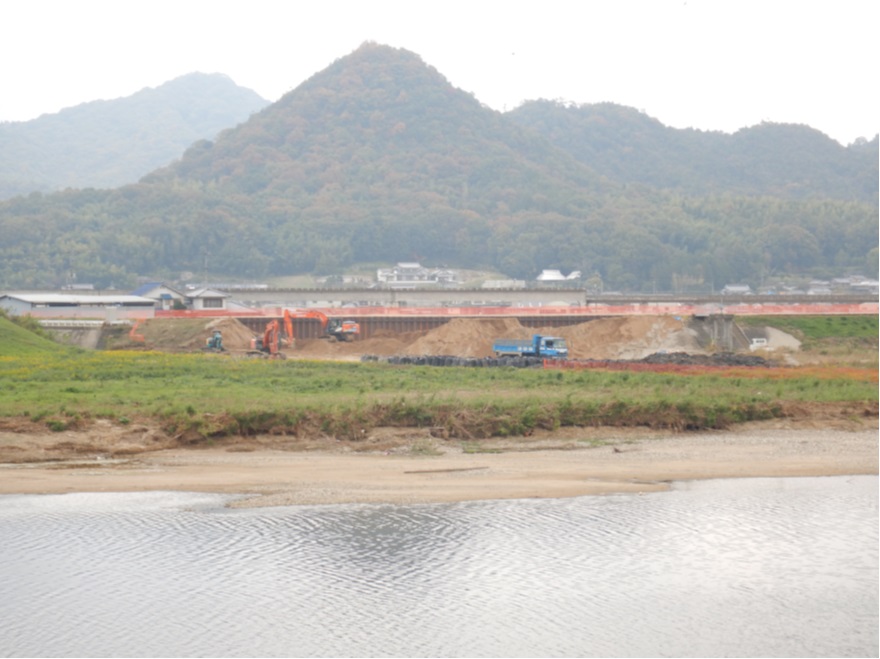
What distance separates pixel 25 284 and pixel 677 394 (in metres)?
132

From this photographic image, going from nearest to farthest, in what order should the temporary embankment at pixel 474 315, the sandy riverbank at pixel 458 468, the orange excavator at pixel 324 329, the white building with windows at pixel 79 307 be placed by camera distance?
the sandy riverbank at pixel 458 468
the orange excavator at pixel 324 329
the temporary embankment at pixel 474 315
the white building with windows at pixel 79 307

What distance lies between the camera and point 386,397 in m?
42.7

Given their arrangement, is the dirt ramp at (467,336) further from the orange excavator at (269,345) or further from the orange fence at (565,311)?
the orange excavator at (269,345)

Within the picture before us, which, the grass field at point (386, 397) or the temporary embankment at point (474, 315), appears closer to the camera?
the grass field at point (386, 397)

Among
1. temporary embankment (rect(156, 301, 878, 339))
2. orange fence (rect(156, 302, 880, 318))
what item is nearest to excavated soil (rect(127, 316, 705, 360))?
temporary embankment (rect(156, 301, 878, 339))

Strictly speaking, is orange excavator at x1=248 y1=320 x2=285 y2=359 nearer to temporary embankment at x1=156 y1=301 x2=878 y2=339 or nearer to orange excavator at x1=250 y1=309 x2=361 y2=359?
orange excavator at x1=250 y1=309 x2=361 y2=359

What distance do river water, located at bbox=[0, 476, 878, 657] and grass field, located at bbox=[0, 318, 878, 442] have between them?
793 cm

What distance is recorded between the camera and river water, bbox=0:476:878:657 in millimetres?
21266

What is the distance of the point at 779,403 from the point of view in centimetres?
4475

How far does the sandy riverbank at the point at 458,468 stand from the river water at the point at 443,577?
994 millimetres

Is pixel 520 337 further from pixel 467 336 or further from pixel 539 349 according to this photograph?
pixel 539 349

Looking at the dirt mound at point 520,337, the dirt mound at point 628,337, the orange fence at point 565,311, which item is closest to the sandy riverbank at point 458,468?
the dirt mound at point 628,337

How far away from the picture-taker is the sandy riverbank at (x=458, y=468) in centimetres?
3097

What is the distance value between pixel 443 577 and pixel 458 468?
31.3 feet
